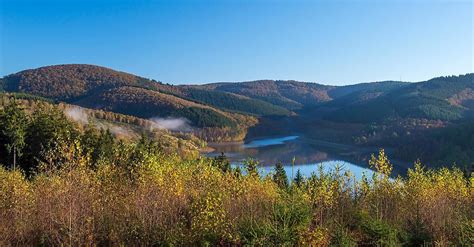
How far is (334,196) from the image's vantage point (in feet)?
82.0

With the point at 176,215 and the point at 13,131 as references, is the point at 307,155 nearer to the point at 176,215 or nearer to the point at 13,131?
the point at 13,131

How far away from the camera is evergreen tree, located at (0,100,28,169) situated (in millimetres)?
46781

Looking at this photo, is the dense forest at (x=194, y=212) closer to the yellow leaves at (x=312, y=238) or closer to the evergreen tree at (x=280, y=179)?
the yellow leaves at (x=312, y=238)

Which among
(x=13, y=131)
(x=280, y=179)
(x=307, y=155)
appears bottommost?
(x=307, y=155)

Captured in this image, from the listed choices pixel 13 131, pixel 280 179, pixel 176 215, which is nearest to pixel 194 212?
pixel 176 215

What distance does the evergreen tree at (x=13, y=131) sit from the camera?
4678 centimetres

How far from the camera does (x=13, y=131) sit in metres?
46.8

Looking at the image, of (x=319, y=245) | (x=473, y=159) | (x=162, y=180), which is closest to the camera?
(x=319, y=245)

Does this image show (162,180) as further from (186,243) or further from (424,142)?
(424,142)

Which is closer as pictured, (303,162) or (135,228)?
(135,228)

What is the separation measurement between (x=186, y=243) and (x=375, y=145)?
143 meters

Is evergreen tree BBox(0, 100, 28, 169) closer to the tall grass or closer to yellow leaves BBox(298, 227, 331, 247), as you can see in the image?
the tall grass

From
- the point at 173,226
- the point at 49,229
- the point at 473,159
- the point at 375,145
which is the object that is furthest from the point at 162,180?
the point at 375,145

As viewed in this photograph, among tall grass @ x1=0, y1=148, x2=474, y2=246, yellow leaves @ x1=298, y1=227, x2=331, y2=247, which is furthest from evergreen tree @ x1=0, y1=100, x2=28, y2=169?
yellow leaves @ x1=298, y1=227, x2=331, y2=247
